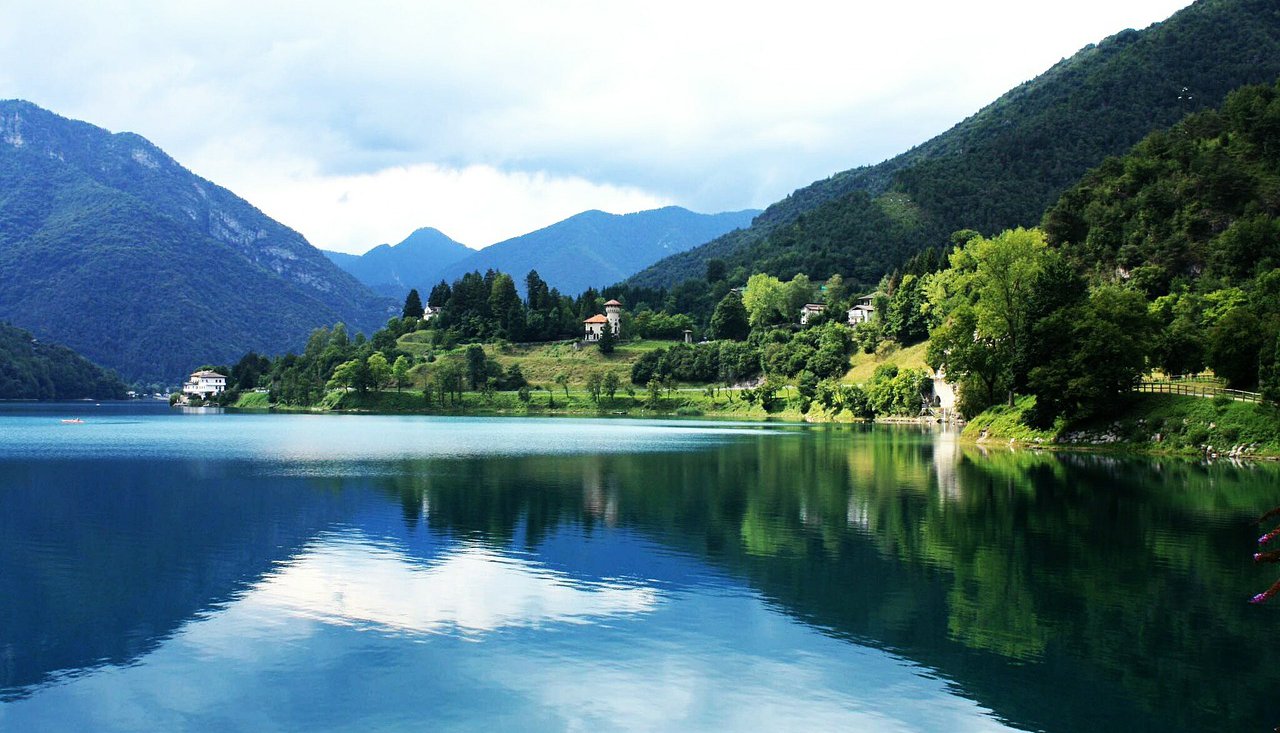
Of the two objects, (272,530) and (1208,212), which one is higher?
(1208,212)

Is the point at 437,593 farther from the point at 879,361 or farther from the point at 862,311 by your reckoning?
the point at 862,311

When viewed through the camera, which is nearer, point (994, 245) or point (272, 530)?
point (272, 530)

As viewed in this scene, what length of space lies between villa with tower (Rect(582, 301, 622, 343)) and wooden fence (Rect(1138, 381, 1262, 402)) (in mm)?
114009

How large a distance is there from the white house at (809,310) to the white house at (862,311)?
5.33 meters

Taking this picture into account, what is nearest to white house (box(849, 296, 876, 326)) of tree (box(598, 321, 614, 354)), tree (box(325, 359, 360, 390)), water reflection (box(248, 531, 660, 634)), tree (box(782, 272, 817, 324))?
tree (box(782, 272, 817, 324))

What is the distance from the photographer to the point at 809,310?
16800 cm

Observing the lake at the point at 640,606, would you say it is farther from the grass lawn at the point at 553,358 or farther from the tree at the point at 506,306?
the tree at the point at 506,306

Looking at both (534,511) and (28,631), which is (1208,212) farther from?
(28,631)

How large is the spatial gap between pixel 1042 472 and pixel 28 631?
4113cm

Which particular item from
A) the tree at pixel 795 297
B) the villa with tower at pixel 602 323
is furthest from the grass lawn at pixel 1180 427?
the villa with tower at pixel 602 323

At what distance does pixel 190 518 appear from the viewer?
30.8 meters

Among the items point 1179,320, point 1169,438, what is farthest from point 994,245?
point 1169,438

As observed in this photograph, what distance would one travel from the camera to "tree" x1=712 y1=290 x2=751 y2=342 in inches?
6698

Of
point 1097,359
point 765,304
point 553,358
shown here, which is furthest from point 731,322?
point 1097,359
